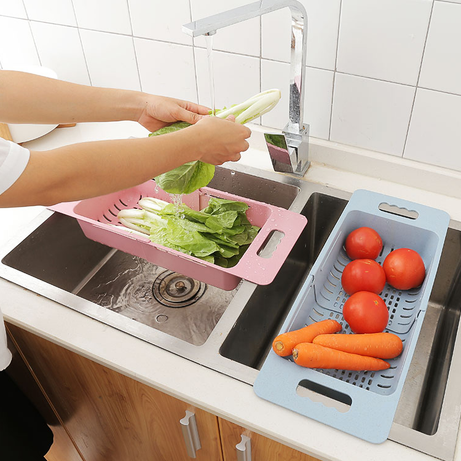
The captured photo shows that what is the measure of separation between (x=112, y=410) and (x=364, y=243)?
685 millimetres

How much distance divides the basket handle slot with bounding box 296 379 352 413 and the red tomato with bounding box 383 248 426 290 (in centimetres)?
32

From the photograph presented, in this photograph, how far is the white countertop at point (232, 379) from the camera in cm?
80

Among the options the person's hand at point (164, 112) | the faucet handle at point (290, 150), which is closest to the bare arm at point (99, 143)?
the person's hand at point (164, 112)

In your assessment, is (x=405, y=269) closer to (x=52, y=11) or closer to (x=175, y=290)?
(x=175, y=290)

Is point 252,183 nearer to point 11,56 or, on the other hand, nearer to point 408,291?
point 408,291

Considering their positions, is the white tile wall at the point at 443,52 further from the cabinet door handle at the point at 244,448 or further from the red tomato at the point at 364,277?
the cabinet door handle at the point at 244,448

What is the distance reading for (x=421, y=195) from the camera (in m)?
1.23

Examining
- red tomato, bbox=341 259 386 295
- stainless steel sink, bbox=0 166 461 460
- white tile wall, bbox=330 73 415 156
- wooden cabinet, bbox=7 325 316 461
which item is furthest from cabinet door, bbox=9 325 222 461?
white tile wall, bbox=330 73 415 156

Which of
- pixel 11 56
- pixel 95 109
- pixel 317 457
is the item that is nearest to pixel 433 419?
pixel 317 457

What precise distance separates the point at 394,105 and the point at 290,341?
2.11ft

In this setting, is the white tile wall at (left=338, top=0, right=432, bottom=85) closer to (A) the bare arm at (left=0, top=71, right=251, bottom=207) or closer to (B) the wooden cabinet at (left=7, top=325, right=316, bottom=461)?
(A) the bare arm at (left=0, top=71, right=251, bottom=207)

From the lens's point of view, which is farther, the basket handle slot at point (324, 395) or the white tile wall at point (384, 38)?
the white tile wall at point (384, 38)

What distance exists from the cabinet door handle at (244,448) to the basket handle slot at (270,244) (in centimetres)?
37

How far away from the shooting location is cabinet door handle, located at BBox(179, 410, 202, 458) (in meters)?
0.93
